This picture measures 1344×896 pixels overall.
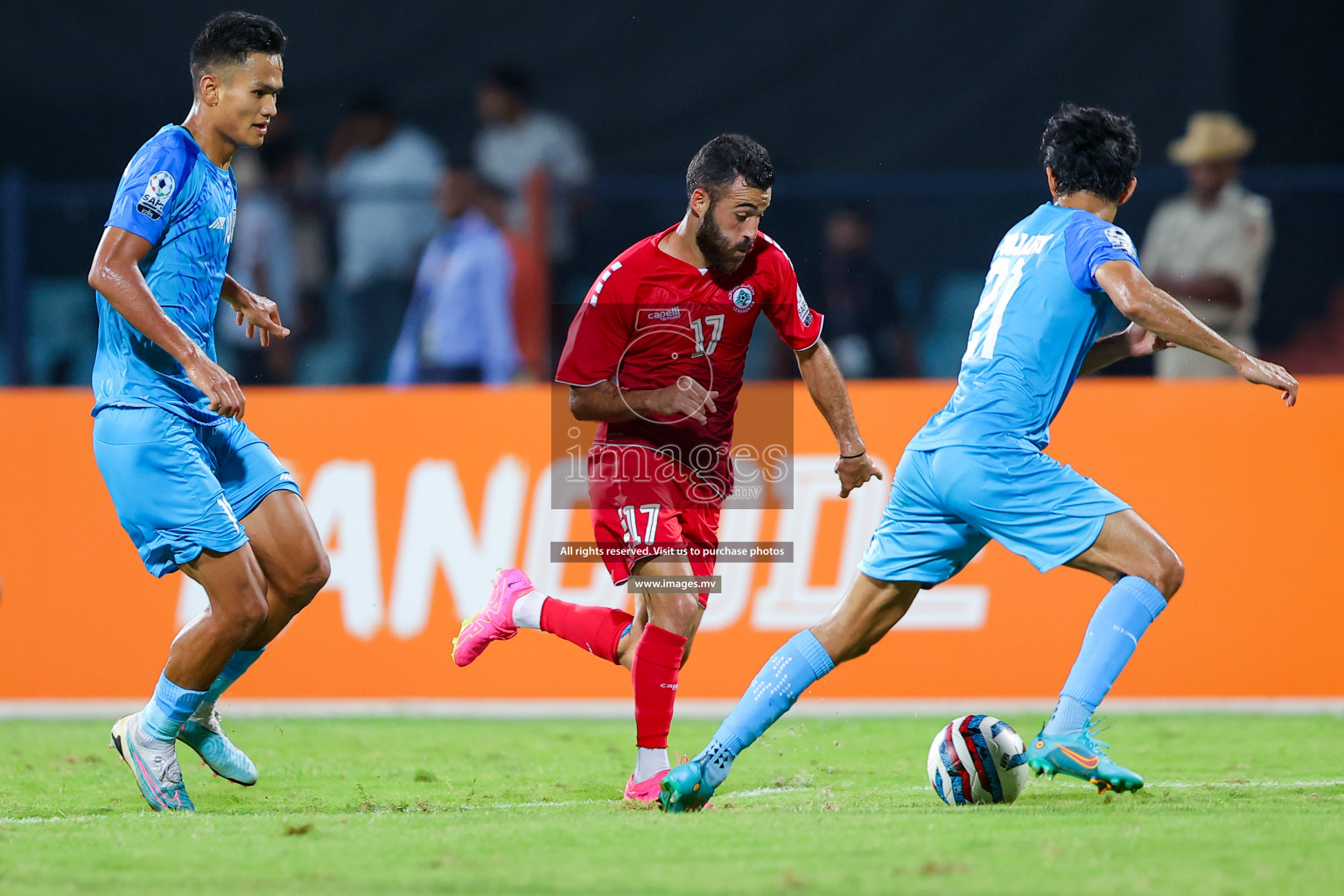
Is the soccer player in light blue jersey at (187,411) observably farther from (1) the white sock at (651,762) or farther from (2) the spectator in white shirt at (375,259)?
(2) the spectator in white shirt at (375,259)

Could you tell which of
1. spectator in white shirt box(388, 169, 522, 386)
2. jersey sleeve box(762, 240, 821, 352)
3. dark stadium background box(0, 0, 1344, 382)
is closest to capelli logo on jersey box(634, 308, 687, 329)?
jersey sleeve box(762, 240, 821, 352)

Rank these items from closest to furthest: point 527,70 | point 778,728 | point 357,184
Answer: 1. point 778,728
2. point 357,184
3. point 527,70

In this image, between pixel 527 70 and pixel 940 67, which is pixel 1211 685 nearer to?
pixel 940 67

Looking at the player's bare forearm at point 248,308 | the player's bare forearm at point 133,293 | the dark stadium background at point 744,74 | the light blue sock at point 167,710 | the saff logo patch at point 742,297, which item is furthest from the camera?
the dark stadium background at point 744,74

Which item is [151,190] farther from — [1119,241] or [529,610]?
[1119,241]

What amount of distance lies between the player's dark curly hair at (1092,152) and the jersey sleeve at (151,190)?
9.95ft

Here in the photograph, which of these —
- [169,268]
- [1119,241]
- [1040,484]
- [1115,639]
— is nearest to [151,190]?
[169,268]

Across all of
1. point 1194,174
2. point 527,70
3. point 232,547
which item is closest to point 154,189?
point 232,547

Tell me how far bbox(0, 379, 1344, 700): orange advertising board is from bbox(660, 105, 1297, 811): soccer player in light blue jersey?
9.87 feet

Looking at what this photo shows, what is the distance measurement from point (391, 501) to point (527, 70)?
19.8 ft

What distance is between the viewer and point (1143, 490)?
27.8 ft

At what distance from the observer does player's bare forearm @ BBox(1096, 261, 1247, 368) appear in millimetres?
5102

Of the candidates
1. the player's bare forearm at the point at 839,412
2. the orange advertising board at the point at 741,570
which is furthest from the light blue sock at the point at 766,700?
the orange advertising board at the point at 741,570

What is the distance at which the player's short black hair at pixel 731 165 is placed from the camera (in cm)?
549
